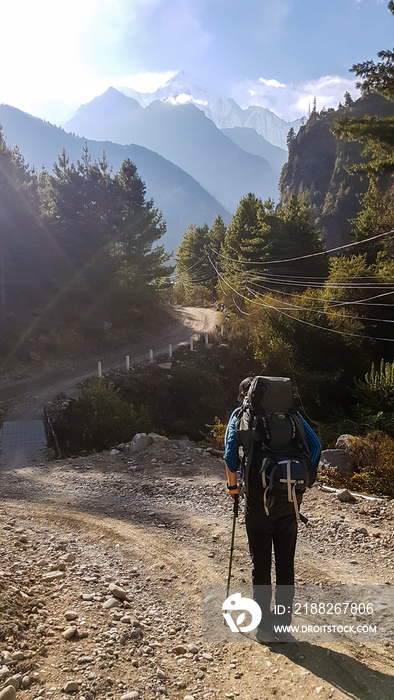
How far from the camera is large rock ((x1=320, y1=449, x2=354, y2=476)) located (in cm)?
964

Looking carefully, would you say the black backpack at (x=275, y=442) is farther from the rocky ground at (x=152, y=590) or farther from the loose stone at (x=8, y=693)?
the loose stone at (x=8, y=693)

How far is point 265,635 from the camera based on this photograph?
3613mm

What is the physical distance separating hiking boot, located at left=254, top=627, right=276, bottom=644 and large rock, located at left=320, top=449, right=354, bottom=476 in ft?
21.3

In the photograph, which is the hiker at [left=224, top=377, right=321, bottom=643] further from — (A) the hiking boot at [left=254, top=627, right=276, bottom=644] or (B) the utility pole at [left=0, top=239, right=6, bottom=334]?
(B) the utility pole at [left=0, top=239, right=6, bottom=334]

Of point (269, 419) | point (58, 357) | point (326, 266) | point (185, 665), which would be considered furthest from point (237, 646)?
point (326, 266)

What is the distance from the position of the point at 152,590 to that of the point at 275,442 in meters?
2.32

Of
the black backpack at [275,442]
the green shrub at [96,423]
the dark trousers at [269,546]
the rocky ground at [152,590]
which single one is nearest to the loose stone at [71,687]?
the rocky ground at [152,590]

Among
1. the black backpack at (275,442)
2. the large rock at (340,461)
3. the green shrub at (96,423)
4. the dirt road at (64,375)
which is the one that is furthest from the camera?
the dirt road at (64,375)

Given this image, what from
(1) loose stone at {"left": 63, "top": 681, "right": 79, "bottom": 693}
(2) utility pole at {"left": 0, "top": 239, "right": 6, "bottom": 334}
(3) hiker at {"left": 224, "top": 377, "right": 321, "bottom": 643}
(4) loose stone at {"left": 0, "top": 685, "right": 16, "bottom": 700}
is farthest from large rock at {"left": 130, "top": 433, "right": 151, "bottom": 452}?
(2) utility pole at {"left": 0, "top": 239, "right": 6, "bottom": 334}

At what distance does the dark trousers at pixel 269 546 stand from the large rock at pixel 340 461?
632 centimetres

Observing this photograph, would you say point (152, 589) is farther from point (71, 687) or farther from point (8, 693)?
point (8, 693)

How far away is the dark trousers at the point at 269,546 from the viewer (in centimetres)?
363

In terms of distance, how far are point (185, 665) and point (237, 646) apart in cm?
53

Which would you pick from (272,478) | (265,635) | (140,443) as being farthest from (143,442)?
(272,478)
